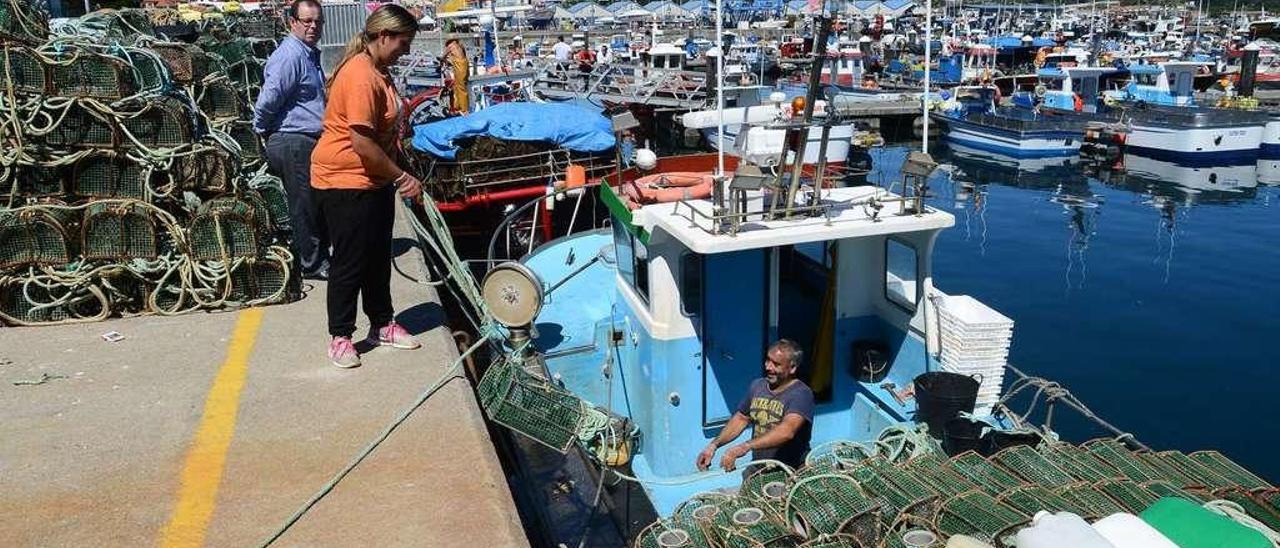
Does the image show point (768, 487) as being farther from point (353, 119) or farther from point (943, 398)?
point (353, 119)

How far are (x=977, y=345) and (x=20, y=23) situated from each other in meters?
7.89

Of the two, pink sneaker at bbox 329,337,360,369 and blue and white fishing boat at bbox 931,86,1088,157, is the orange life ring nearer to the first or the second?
pink sneaker at bbox 329,337,360,369

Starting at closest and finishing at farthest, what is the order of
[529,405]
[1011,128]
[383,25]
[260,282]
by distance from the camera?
1. [383,25]
2. [529,405]
3. [260,282]
4. [1011,128]

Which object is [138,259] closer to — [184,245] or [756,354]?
[184,245]

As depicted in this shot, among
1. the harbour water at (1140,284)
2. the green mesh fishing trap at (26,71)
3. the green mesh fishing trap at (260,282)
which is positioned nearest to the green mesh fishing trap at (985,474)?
the harbour water at (1140,284)

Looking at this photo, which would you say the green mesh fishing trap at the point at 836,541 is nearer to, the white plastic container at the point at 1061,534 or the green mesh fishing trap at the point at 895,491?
the green mesh fishing trap at the point at 895,491

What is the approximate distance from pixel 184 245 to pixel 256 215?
512mm

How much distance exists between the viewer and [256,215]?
6570mm

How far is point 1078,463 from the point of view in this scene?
4227 mm

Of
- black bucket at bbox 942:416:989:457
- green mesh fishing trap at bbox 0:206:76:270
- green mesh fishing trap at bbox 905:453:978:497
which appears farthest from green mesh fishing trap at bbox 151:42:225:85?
green mesh fishing trap at bbox 905:453:978:497

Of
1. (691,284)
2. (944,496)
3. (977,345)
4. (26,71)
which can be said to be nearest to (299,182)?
(26,71)

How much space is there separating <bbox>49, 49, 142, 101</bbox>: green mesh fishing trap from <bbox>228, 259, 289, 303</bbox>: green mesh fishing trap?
1.87 metres

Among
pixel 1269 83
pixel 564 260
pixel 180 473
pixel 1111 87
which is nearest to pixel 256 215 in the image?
pixel 180 473

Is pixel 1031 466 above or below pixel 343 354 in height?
→ below
